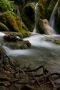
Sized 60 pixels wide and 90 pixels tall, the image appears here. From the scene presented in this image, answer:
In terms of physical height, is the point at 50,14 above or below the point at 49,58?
below

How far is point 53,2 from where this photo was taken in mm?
32438

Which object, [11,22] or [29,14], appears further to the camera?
[29,14]

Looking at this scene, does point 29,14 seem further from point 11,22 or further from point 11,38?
point 11,38

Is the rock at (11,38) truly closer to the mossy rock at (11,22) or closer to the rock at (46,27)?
the mossy rock at (11,22)

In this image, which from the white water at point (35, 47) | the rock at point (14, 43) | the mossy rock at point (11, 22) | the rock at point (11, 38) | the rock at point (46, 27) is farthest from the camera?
the rock at point (46, 27)

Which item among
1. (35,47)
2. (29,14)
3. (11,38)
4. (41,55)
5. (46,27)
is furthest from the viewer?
(29,14)

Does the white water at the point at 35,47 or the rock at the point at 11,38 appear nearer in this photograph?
the white water at the point at 35,47

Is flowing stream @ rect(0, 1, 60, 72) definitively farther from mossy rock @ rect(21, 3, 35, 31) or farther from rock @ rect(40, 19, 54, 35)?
mossy rock @ rect(21, 3, 35, 31)

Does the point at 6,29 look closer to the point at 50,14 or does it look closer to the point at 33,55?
the point at 50,14

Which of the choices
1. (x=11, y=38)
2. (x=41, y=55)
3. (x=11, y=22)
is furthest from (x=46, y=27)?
(x=41, y=55)

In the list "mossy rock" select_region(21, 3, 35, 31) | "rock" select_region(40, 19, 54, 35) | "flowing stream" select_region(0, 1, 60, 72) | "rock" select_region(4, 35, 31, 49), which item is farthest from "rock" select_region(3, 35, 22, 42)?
"mossy rock" select_region(21, 3, 35, 31)

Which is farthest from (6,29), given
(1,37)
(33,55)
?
(33,55)

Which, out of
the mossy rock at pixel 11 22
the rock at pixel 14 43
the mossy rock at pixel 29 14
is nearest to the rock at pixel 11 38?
the rock at pixel 14 43

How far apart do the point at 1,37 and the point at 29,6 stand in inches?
458
